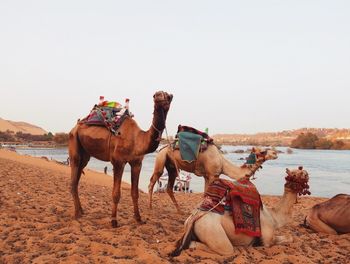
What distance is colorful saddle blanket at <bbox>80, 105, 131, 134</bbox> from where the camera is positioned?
6.38 meters

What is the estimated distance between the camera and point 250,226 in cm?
496

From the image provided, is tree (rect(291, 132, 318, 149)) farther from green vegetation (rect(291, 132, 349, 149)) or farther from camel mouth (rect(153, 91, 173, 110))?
camel mouth (rect(153, 91, 173, 110))

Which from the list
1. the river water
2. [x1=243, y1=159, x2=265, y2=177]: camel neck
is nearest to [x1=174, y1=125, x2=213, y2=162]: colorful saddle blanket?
[x1=243, y1=159, x2=265, y2=177]: camel neck

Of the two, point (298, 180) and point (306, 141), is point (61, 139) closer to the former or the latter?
point (306, 141)

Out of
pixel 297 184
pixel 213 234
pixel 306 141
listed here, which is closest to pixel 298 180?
pixel 297 184

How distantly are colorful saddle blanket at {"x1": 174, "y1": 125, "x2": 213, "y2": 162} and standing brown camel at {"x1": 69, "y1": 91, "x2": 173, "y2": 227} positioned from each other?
1.57 meters

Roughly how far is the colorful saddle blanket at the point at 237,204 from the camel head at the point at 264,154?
2.95ft

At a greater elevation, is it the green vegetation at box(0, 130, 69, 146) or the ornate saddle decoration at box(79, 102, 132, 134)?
the ornate saddle decoration at box(79, 102, 132, 134)

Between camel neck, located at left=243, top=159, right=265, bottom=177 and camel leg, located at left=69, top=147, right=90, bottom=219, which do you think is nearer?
camel neck, located at left=243, top=159, right=265, bottom=177

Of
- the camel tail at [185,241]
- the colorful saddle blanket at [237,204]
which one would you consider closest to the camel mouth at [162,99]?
the colorful saddle blanket at [237,204]

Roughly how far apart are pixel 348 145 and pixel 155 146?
143m

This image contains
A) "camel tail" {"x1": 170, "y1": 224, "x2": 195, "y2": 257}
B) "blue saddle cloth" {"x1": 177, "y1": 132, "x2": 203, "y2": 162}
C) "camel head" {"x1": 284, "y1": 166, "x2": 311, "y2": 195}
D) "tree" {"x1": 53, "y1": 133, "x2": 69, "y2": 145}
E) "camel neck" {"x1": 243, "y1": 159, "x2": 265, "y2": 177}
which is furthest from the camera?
"tree" {"x1": 53, "y1": 133, "x2": 69, "y2": 145}

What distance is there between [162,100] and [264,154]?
1986 millimetres

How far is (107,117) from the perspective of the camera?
6.54 m
